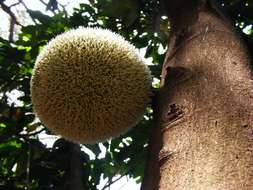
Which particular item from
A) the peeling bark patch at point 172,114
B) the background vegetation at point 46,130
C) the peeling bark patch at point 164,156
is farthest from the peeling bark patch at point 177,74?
the background vegetation at point 46,130

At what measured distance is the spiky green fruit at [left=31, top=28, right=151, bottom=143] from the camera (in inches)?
59.5

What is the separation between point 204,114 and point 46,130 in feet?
5.19

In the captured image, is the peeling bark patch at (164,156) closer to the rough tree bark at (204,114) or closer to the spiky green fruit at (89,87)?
the rough tree bark at (204,114)

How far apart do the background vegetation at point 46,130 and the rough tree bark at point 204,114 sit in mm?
913

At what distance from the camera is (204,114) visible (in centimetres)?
116

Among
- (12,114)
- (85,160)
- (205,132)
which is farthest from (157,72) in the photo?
(205,132)

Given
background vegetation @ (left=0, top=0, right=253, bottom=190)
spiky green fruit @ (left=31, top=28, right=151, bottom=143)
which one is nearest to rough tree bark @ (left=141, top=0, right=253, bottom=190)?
spiky green fruit @ (left=31, top=28, right=151, bottom=143)

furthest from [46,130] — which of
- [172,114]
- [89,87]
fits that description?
[172,114]

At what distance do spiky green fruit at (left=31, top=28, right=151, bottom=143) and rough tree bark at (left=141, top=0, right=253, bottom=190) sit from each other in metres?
0.14

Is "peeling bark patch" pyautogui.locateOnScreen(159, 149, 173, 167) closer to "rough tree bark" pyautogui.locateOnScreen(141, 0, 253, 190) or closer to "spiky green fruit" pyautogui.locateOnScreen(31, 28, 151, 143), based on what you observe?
"rough tree bark" pyautogui.locateOnScreen(141, 0, 253, 190)

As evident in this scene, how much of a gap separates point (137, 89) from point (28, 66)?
1.29 meters

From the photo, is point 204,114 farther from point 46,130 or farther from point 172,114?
point 46,130

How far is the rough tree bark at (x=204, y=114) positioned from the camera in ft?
3.24

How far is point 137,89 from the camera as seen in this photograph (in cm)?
154
